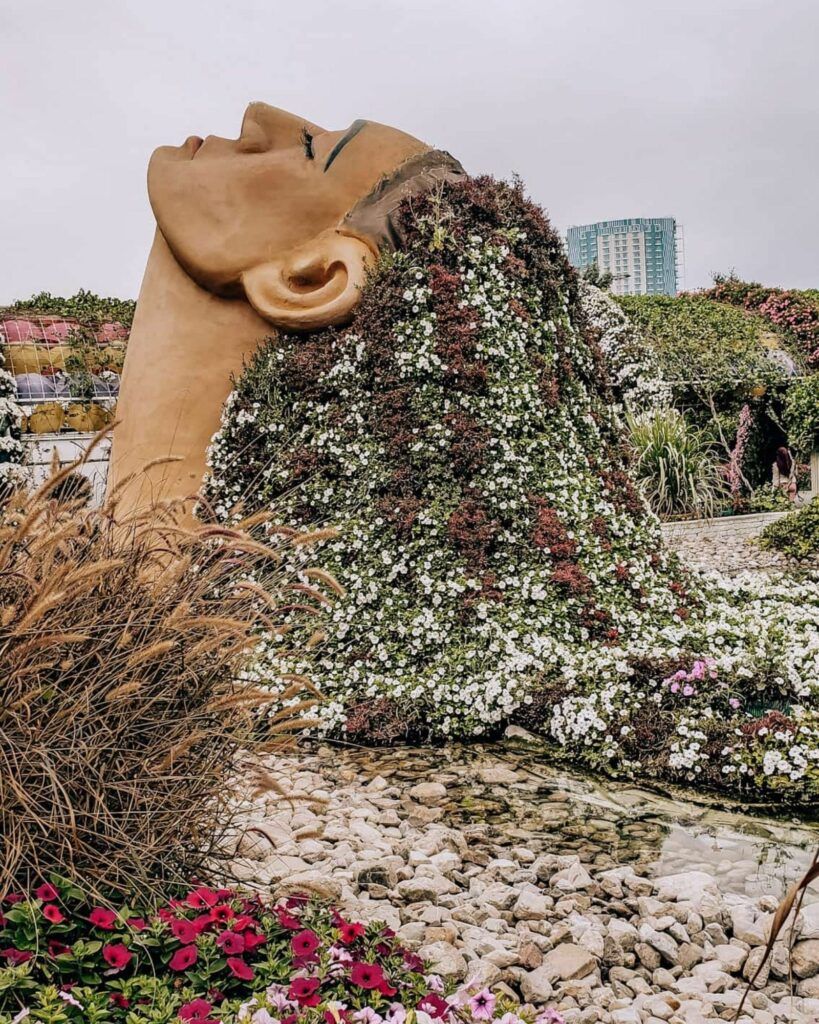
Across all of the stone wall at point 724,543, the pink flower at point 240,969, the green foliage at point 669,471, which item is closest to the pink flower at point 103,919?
the pink flower at point 240,969

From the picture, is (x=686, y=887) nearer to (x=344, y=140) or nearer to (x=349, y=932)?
(x=349, y=932)

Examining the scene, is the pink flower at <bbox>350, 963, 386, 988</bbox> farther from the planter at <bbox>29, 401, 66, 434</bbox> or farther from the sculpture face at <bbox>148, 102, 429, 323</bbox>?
the planter at <bbox>29, 401, 66, 434</bbox>

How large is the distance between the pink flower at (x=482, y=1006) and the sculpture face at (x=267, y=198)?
3906 mm

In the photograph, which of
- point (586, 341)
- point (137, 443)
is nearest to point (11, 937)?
point (137, 443)

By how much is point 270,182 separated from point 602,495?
2477 millimetres

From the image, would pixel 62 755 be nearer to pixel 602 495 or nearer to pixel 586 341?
pixel 602 495

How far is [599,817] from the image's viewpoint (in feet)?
11.0

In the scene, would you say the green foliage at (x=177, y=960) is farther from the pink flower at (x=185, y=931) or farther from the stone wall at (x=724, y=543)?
the stone wall at (x=724, y=543)

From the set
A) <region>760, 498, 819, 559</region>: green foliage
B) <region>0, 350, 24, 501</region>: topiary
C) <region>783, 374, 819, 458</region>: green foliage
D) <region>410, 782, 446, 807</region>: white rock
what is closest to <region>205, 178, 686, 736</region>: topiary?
<region>410, 782, 446, 807</region>: white rock

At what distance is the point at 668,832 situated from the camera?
128 inches

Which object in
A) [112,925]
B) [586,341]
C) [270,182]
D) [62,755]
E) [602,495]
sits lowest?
[112,925]

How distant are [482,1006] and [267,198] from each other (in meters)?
4.35

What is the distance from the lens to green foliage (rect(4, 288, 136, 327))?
1460 cm

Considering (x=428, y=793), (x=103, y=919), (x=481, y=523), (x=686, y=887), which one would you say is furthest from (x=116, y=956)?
(x=481, y=523)
